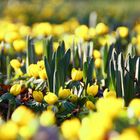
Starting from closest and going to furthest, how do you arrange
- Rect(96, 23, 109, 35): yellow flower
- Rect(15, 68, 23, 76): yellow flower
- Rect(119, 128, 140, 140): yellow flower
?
Rect(119, 128, 140, 140): yellow flower, Rect(15, 68, 23, 76): yellow flower, Rect(96, 23, 109, 35): yellow flower

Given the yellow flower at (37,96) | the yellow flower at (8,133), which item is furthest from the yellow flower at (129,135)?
the yellow flower at (37,96)

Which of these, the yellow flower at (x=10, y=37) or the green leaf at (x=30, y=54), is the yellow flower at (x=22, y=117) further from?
the yellow flower at (x=10, y=37)

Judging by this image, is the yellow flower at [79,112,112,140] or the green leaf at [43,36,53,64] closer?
the yellow flower at [79,112,112,140]

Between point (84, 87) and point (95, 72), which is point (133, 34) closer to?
point (95, 72)

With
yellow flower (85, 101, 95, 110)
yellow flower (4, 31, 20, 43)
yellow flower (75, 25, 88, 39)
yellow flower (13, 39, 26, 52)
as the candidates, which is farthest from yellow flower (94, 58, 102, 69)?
yellow flower (85, 101, 95, 110)

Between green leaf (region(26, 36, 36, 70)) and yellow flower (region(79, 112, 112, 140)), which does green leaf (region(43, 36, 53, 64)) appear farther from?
yellow flower (region(79, 112, 112, 140))

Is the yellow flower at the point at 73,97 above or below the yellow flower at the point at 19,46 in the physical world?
below

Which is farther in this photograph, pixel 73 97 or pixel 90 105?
pixel 73 97

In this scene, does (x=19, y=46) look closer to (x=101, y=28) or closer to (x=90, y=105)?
(x=101, y=28)

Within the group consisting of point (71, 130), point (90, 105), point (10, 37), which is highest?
point (10, 37)

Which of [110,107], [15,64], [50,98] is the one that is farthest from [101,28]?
[110,107]

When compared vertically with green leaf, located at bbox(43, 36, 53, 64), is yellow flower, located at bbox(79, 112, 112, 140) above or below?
below

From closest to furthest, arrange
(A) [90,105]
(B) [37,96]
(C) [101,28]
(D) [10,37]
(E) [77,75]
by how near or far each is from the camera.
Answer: (A) [90,105], (B) [37,96], (E) [77,75], (D) [10,37], (C) [101,28]
